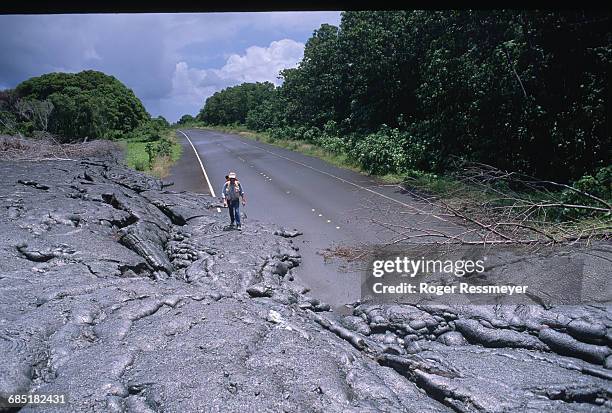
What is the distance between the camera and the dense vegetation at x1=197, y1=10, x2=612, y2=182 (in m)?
9.25

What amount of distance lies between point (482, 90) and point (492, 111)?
0.72 meters

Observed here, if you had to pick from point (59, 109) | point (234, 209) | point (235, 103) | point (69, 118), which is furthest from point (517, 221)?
point (235, 103)

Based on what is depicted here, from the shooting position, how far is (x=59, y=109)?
17.6 meters

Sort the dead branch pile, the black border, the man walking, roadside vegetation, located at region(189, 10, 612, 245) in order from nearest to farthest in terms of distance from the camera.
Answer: the black border, the dead branch pile, roadside vegetation, located at region(189, 10, 612, 245), the man walking

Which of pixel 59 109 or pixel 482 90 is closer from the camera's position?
pixel 482 90

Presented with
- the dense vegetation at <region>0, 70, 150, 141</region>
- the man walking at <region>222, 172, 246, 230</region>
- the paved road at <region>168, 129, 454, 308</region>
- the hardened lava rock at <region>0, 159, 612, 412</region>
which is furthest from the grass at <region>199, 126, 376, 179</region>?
the dense vegetation at <region>0, 70, 150, 141</region>

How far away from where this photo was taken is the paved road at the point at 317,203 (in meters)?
7.63

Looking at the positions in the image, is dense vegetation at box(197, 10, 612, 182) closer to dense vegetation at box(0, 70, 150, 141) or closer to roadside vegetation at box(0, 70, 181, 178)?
roadside vegetation at box(0, 70, 181, 178)

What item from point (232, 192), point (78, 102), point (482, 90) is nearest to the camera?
point (232, 192)

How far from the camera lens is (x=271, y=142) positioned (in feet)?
96.2

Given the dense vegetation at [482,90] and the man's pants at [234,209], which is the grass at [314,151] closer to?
the dense vegetation at [482,90]

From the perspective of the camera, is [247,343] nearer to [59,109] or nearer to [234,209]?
[234,209]

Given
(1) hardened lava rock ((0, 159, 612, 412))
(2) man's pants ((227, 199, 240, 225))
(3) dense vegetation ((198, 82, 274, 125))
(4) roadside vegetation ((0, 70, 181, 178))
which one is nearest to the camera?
(1) hardened lava rock ((0, 159, 612, 412))

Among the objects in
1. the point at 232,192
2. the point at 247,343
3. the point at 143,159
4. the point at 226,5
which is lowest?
the point at 247,343
